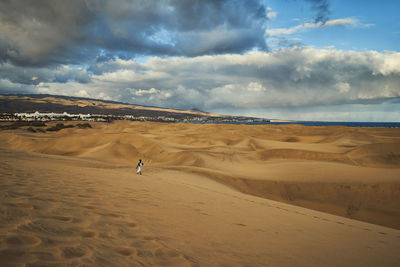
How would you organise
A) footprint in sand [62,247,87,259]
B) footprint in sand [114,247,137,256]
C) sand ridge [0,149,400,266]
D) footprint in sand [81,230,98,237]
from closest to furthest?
footprint in sand [62,247,87,259] < sand ridge [0,149,400,266] < footprint in sand [114,247,137,256] < footprint in sand [81,230,98,237]

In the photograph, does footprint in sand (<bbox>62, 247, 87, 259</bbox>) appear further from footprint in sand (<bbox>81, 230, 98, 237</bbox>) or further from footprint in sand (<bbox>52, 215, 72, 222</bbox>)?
footprint in sand (<bbox>52, 215, 72, 222</bbox>)

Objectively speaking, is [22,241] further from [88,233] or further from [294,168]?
[294,168]

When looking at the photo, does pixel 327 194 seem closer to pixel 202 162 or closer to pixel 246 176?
pixel 246 176

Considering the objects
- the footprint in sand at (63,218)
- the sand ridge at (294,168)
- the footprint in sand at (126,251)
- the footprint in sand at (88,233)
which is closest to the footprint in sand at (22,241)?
the footprint in sand at (88,233)

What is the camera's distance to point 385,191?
11.1m

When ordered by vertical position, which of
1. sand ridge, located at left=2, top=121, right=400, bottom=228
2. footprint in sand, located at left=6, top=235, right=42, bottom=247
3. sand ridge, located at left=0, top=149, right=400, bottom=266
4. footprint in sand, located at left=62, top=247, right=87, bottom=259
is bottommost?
sand ridge, located at left=2, top=121, right=400, bottom=228

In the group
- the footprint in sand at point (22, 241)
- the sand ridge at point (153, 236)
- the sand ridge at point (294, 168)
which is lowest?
the sand ridge at point (294, 168)

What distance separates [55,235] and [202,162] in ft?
56.2

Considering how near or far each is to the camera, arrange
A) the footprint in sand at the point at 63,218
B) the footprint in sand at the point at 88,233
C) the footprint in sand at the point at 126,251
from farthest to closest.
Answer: the footprint in sand at the point at 63,218, the footprint in sand at the point at 88,233, the footprint in sand at the point at 126,251

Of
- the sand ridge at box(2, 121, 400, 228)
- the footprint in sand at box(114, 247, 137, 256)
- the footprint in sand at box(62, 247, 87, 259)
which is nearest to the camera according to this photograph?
the footprint in sand at box(62, 247, 87, 259)

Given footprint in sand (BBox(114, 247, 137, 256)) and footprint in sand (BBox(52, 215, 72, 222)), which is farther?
footprint in sand (BBox(52, 215, 72, 222))

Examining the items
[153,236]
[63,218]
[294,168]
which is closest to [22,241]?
[63,218]

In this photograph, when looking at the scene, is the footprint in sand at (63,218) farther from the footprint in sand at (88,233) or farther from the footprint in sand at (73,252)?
the footprint in sand at (73,252)

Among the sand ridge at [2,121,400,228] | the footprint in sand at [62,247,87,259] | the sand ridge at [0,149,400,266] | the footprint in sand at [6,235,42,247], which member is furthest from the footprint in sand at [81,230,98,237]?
the sand ridge at [2,121,400,228]
